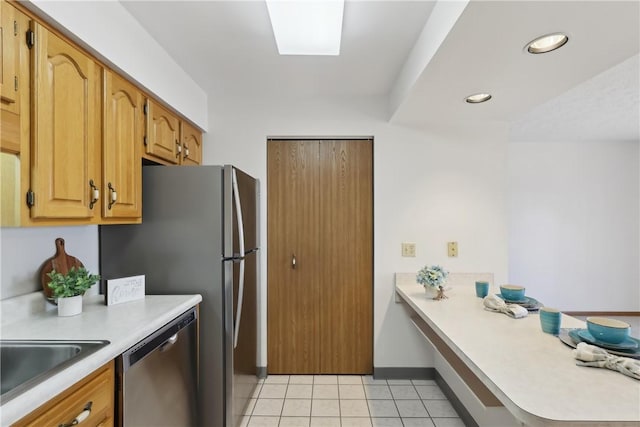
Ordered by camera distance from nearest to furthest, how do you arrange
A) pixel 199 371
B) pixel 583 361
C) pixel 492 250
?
pixel 583 361 < pixel 199 371 < pixel 492 250

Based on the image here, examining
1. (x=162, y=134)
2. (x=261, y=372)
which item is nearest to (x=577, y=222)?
(x=261, y=372)

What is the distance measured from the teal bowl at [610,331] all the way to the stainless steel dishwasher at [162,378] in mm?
1817

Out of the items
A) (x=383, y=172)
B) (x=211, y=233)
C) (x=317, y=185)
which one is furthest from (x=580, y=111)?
(x=211, y=233)

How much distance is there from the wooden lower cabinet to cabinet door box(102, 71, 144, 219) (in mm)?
776

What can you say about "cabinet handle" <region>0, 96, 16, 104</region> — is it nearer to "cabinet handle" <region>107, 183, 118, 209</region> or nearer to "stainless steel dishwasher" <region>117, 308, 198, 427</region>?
"cabinet handle" <region>107, 183, 118, 209</region>

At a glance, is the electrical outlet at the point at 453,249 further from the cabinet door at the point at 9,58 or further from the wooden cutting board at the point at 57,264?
the cabinet door at the point at 9,58

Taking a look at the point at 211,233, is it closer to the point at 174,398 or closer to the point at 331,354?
the point at 174,398

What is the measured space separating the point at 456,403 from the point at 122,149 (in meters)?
2.66

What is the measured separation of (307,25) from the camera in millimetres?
1714

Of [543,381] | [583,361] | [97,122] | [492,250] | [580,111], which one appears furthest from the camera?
[580,111]

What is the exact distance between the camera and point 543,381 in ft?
3.47

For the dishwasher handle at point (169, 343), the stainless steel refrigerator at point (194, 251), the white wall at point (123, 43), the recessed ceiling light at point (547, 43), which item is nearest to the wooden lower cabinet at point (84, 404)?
the dishwasher handle at point (169, 343)

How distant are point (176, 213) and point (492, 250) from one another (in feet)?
8.05

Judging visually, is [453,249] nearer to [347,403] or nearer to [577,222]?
[347,403]
